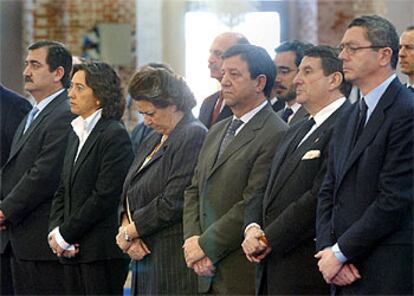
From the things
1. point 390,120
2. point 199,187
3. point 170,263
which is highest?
point 390,120

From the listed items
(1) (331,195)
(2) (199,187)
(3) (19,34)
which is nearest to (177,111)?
(2) (199,187)

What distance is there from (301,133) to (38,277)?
2.01 m

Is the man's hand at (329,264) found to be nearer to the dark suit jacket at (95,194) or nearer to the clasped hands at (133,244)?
the clasped hands at (133,244)

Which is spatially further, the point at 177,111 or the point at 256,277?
the point at 177,111

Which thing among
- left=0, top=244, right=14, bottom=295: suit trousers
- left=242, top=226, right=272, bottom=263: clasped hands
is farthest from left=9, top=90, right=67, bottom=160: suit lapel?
left=242, top=226, right=272, bottom=263: clasped hands

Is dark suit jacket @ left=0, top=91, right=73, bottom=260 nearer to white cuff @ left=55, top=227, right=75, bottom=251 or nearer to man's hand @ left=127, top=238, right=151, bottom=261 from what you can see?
white cuff @ left=55, top=227, right=75, bottom=251

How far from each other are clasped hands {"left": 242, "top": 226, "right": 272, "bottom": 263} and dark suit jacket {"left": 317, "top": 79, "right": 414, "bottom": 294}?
436 millimetres

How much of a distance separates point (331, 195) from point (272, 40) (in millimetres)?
6163

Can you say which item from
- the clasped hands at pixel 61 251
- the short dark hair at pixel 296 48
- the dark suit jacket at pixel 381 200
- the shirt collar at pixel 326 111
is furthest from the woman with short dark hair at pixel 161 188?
the dark suit jacket at pixel 381 200

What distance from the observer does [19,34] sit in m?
8.81

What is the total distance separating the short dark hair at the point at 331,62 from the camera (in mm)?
4570

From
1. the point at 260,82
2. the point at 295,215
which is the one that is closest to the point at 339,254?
the point at 295,215

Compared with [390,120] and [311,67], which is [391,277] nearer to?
[390,120]

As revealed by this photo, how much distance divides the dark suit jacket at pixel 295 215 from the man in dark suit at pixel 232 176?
0.16 m
